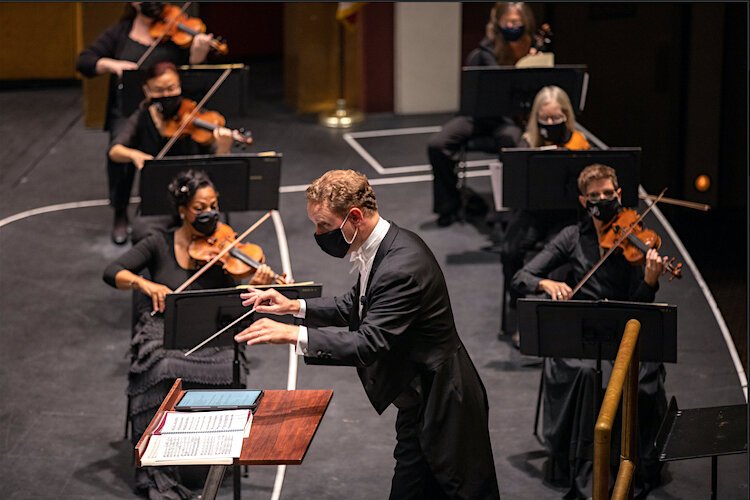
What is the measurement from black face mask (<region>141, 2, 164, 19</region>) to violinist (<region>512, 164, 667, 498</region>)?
10.4ft

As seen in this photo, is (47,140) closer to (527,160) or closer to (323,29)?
(323,29)

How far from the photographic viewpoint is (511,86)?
720 centimetres

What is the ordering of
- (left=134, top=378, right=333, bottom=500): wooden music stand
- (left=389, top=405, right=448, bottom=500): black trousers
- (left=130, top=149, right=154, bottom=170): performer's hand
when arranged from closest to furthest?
1. (left=134, top=378, right=333, bottom=500): wooden music stand
2. (left=389, top=405, right=448, bottom=500): black trousers
3. (left=130, top=149, right=154, bottom=170): performer's hand

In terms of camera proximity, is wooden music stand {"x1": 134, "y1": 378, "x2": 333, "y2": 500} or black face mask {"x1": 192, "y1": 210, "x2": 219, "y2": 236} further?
black face mask {"x1": 192, "y1": 210, "x2": 219, "y2": 236}

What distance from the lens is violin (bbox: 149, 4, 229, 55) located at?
753cm

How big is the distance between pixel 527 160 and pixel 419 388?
2.34 m

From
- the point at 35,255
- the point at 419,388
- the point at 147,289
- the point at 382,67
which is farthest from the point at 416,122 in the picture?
the point at 419,388

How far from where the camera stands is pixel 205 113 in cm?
691

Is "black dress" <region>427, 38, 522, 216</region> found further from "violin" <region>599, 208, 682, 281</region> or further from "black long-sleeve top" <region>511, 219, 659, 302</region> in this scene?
"violin" <region>599, 208, 682, 281</region>

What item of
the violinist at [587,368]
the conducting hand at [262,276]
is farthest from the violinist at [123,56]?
the violinist at [587,368]

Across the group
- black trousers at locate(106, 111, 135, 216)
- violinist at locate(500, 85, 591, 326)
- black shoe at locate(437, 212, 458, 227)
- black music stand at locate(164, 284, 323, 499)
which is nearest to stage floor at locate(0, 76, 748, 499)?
black shoe at locate(437, 212, 458, 227)

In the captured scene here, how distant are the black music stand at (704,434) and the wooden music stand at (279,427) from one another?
130cm

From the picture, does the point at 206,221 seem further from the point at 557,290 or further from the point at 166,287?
the point at 557,290

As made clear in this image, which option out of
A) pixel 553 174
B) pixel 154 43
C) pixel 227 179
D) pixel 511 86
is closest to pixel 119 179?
pixel 154 43
